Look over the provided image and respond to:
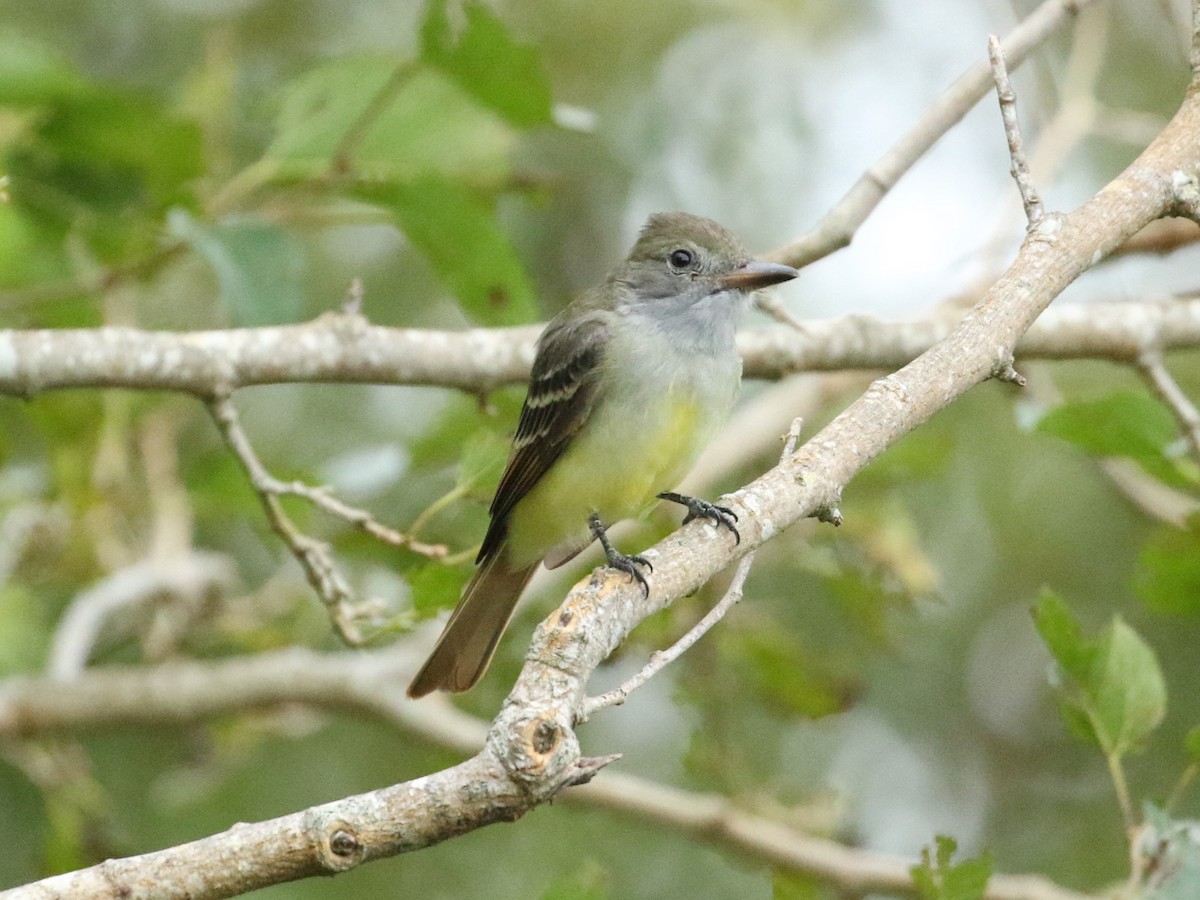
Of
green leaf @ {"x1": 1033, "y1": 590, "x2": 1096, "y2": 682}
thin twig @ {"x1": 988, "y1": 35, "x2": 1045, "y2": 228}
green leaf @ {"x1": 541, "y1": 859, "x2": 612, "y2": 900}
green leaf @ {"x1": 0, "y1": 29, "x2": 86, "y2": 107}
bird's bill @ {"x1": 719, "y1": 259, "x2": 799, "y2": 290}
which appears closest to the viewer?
green leaf @ {"x1": 541, "y1": 859, "x2": 612, "y2": 900}

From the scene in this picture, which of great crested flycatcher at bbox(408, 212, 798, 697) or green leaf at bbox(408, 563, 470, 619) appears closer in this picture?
green leaf at bbox(408, 563, 470, 619)

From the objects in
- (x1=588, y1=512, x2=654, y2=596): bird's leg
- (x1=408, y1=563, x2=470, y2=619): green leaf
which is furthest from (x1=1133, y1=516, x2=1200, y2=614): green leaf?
(x1=408, y1=563, x2=470, y2=619): green leaf

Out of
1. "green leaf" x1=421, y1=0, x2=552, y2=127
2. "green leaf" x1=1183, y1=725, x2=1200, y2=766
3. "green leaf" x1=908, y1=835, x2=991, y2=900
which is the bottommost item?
"green leaf" x1=908, y1=835, x2=991, y2=900

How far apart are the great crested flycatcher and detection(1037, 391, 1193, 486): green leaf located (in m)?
0.76

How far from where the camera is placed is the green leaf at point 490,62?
3967 mm

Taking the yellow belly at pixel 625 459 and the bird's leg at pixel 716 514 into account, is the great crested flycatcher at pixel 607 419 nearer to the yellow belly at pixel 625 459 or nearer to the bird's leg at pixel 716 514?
the yellow belly at pixel 625 459

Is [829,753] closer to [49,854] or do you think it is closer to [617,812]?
[617,812]

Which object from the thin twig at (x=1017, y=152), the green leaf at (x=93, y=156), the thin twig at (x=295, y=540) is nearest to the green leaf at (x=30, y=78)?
the green leaf at (x=93, y=156)

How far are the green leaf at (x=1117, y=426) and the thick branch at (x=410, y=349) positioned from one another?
22.0 inches

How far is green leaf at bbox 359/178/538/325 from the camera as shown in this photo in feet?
13.6

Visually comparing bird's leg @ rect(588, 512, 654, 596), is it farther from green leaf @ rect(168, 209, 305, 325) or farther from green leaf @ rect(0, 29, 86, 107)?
green leaf @ rect(0, 29, 86, 107)

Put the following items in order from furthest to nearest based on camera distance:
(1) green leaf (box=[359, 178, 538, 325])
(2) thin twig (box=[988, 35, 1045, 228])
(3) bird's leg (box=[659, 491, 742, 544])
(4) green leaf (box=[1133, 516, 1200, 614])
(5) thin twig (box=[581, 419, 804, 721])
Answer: (1) green leaf (box=[359, 178, 538, 325]) → (4) green leaf (box=[1133, 516, 1200, 614]) → (2) thin twig (box=[988, 35, 1045, 228]) → (3) bird's leg (box=[659, 491, 742, 544]) → (5) thin twig (box=[581, 419, 804, 721])

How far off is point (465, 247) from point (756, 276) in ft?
2.85

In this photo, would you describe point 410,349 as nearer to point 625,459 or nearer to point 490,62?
point 625,459
